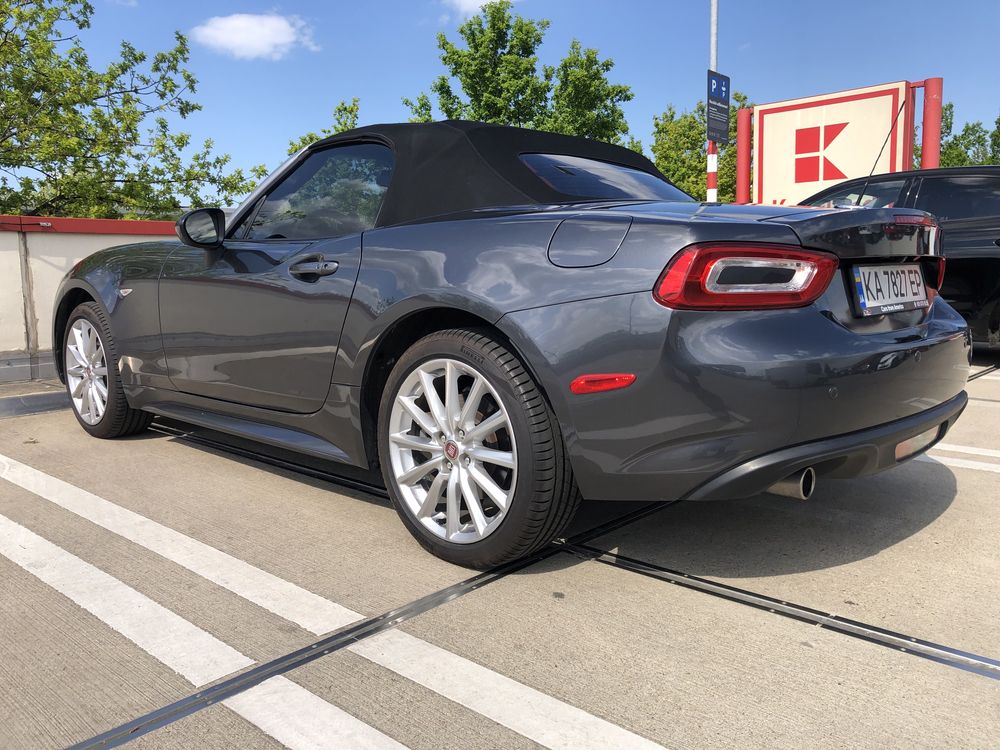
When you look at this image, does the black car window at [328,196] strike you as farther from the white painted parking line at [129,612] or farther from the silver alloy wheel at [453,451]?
the white painted parking line at [129,612]

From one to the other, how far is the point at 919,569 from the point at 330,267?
2284 millimetres

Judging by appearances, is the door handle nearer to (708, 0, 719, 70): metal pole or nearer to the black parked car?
the black parked car

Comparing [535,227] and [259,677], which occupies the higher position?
[535,227]

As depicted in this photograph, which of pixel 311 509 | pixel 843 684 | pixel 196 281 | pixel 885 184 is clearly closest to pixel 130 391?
pixel 196 281

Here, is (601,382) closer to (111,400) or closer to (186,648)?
(186,648)

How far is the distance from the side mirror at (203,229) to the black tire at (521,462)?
1.50m

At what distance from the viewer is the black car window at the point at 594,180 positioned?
3135mm

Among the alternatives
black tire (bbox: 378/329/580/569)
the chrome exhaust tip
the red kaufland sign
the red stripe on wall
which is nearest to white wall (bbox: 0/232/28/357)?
the red stripe on wall

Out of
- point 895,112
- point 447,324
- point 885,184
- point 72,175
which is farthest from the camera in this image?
point 72,175

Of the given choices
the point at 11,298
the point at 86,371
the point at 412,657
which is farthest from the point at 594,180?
the point at 11,298

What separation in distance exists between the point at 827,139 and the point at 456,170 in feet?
43.6

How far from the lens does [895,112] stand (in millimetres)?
13938

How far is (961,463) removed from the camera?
4082 millimetres

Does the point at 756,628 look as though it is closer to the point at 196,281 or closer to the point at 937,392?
the point at 937,392
